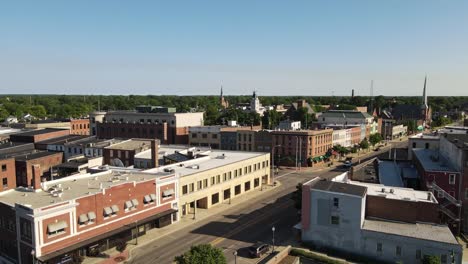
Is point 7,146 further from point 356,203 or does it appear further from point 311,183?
point 356,203

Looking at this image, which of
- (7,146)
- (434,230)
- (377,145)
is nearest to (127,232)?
(434,230)

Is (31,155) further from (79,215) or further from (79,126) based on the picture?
(79,126)

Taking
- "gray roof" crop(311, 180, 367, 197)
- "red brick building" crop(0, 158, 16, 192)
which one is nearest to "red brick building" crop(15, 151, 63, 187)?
"red brick building" crop(0, 158, 16, 192)

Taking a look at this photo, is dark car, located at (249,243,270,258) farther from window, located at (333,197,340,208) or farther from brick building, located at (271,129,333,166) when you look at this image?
brick building, located at (271,129,333,166)

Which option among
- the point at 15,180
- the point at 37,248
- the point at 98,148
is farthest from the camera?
the point at 98,148

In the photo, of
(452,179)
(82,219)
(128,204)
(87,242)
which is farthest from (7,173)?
(452,179)
